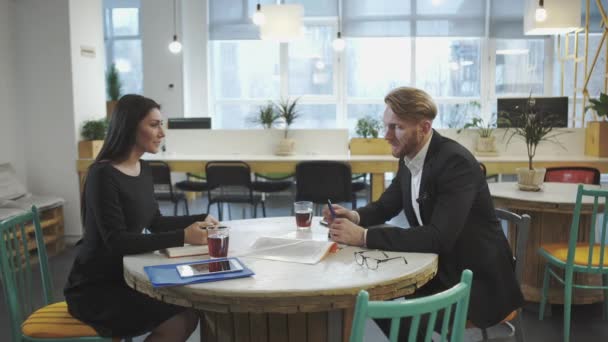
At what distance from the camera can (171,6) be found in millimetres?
8109

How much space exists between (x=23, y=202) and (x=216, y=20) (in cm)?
485

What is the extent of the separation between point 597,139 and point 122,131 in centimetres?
479

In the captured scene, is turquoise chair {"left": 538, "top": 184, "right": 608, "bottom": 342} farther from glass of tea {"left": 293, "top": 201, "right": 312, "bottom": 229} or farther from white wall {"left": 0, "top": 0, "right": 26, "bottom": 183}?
white wall {"left": 0, "top": 0, "right": 26, "bottom": 183}

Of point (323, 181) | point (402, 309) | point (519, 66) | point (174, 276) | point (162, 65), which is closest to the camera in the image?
point (402, 309)

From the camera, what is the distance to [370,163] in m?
5.15

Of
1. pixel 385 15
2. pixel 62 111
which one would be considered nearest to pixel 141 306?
pixel 62 111

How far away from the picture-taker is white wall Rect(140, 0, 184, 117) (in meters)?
8.16

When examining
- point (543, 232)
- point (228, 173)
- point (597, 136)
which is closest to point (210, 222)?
point (543, 232)

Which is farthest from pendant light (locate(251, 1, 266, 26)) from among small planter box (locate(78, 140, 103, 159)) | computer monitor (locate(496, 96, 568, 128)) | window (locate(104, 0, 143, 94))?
window (locate(104, 0, 143, 94))

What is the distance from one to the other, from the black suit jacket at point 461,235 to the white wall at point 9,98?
427 centimetres

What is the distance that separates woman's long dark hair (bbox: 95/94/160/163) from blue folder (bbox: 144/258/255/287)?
0.60 metres

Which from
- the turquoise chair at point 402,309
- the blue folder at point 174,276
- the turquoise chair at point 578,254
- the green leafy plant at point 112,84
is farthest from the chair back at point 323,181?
the green leafy plant at point 112,84

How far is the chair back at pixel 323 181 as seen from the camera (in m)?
4.71

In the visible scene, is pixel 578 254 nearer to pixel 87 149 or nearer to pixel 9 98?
pixel 87 149
